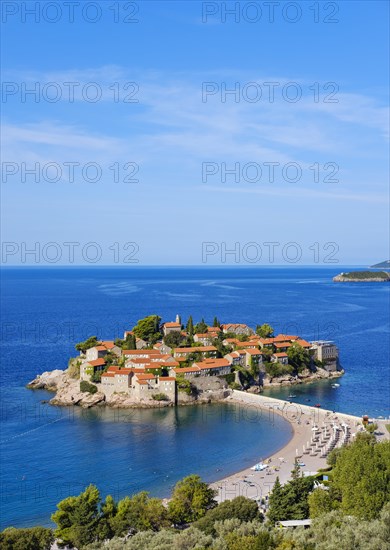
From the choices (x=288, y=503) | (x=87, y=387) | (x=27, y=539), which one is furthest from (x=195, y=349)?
(x=27, y=539)

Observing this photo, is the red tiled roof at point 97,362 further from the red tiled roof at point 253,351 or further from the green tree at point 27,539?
the green tree at point 27,539

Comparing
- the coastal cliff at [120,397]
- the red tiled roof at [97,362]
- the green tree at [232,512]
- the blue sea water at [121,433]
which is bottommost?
the blue sea water at [121,433]

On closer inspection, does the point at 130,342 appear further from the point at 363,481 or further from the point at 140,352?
the point at 363,481

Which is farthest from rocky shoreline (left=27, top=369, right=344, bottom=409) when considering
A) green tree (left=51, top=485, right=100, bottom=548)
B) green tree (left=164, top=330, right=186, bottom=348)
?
green tree (left=51, top=485, right=100, bottom=548)

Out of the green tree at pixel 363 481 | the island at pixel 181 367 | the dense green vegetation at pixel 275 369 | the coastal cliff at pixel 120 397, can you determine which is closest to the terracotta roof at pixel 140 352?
the island at pixel 181 367

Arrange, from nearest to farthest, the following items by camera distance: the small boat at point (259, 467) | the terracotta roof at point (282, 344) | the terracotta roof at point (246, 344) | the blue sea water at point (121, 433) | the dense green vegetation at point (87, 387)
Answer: the blue sea water at point (121, 433) → the small boat at point (259, 467) → the dense green vegetation at point (87, 387) → the terracotta roof at point (246, 344) → the terracotta roof at point (282, 344)

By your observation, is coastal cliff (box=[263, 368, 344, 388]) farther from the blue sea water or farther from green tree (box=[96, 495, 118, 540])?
green tree (box=[96, 495, 118, 540])

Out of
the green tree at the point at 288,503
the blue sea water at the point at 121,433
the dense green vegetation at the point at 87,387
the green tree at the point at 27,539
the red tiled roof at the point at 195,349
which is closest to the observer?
the green tree at the point at 27,539
